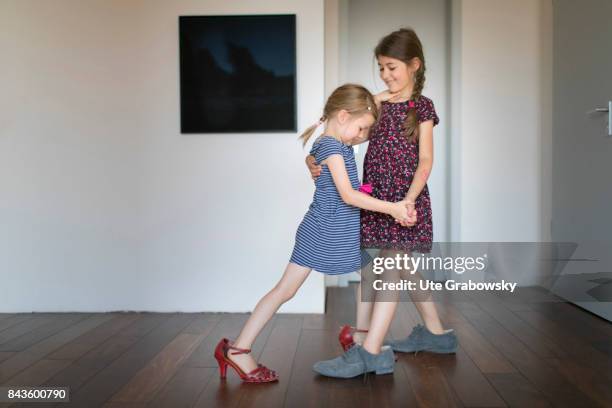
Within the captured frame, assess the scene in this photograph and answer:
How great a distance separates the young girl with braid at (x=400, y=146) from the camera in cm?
215

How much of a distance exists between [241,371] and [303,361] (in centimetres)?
34

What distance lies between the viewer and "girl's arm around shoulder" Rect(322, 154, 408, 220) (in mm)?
1924

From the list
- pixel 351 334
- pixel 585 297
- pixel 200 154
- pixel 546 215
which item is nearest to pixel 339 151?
pixel 351 334

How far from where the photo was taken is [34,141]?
3.26 m

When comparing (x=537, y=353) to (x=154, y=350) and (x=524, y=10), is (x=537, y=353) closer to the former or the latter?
(x=154, y=350)

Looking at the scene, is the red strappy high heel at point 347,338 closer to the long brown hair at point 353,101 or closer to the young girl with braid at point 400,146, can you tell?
the young girl with braid at point 400,146

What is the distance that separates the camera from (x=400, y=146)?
7.20ft

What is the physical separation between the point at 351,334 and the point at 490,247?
2019 mm

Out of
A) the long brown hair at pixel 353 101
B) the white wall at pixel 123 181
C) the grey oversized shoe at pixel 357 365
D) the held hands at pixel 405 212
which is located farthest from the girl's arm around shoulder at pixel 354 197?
the white wall at pixel 123 181

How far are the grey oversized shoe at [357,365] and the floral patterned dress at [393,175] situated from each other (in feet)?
1.24

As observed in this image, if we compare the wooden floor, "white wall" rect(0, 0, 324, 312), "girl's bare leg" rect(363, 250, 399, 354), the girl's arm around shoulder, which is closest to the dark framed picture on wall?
"white wall" rect(0, 0, 324, 312)

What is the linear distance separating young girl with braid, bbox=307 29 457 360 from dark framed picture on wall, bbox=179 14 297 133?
1065mm

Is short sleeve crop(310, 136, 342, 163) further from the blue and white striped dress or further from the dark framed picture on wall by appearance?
the dark framed picture on wall

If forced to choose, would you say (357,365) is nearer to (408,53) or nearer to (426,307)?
(426,307)
